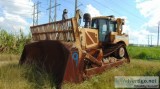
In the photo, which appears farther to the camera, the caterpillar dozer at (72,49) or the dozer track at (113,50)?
the dozer track at (113,50)

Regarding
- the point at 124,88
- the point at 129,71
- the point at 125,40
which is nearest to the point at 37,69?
the point at 124,88

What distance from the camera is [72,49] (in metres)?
8.63

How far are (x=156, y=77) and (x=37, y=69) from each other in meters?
4.13

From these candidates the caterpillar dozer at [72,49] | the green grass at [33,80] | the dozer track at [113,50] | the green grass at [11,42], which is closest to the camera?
the green grass at [33,80]

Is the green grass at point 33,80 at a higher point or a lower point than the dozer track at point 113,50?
lower

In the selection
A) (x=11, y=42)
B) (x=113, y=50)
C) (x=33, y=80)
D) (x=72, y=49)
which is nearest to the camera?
(x=33, y=80)

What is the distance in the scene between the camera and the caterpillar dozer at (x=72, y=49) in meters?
8.61

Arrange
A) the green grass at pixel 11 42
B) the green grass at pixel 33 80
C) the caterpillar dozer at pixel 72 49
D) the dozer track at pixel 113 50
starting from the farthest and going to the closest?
1. the green grass at pixel 11 42
2. the dozer track at pixel 113 50
3. the caterpillar dozer at pixel 72 49
4. the green grass at pixel 33 80

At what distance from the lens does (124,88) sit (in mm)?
8523

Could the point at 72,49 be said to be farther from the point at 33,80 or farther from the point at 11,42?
the point at 11,42

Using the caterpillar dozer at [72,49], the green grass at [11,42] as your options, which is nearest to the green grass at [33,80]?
the caterpillar dozer at [72,49]

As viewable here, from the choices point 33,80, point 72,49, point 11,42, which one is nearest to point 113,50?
point 72,49

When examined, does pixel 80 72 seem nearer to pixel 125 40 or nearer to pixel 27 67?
pixel 27 67

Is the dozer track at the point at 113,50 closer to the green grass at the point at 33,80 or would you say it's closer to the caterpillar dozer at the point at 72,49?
the caterpillar dozer at the point at 72,49
